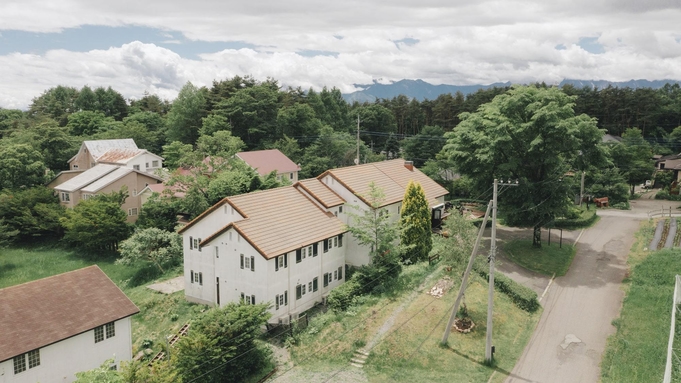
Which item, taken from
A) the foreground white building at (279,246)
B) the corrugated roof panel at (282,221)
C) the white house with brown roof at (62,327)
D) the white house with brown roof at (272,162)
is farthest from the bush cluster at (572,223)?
the white house with brown roof at (62,327)

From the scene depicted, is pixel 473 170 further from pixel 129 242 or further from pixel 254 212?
pixel 129 242

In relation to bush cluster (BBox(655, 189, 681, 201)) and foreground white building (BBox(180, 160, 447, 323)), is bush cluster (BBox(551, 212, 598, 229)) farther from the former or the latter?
bush cluster (BBox(655, 189, 681, 201))

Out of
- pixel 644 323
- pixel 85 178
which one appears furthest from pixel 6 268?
pixel 644 323

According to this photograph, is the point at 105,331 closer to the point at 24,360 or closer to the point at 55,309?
the point at 55,309

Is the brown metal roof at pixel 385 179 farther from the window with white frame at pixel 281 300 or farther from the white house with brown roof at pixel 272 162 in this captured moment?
the white house with brown roof at pixel 272 162

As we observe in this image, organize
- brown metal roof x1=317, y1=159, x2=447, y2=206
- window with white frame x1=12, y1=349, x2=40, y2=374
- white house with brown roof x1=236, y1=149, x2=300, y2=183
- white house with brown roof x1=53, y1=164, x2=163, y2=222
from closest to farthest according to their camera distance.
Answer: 1. window with white frame x1=12, y1=349, x2=40, y2=374
2. brown metal roof x1=317, y1=159, x2=447, y2=206
3. white house with brown roof x1=53, y1=164, x2=163, y2=222
4. white house with brown roof x1=236, y1=149, x2=300, y2=183

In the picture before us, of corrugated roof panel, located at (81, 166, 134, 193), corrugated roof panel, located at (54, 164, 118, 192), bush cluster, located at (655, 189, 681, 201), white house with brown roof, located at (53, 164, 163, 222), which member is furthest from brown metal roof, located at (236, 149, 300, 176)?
bush cluster, located at (655, 189, 681, 201)

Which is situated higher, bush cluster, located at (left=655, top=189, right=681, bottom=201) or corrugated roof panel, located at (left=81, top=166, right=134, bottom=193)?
corrugated roof panel, located at (left=81, top=166, right=134, bottom=193)

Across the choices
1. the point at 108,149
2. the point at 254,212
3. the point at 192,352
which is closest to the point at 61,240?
the point at 108,149
